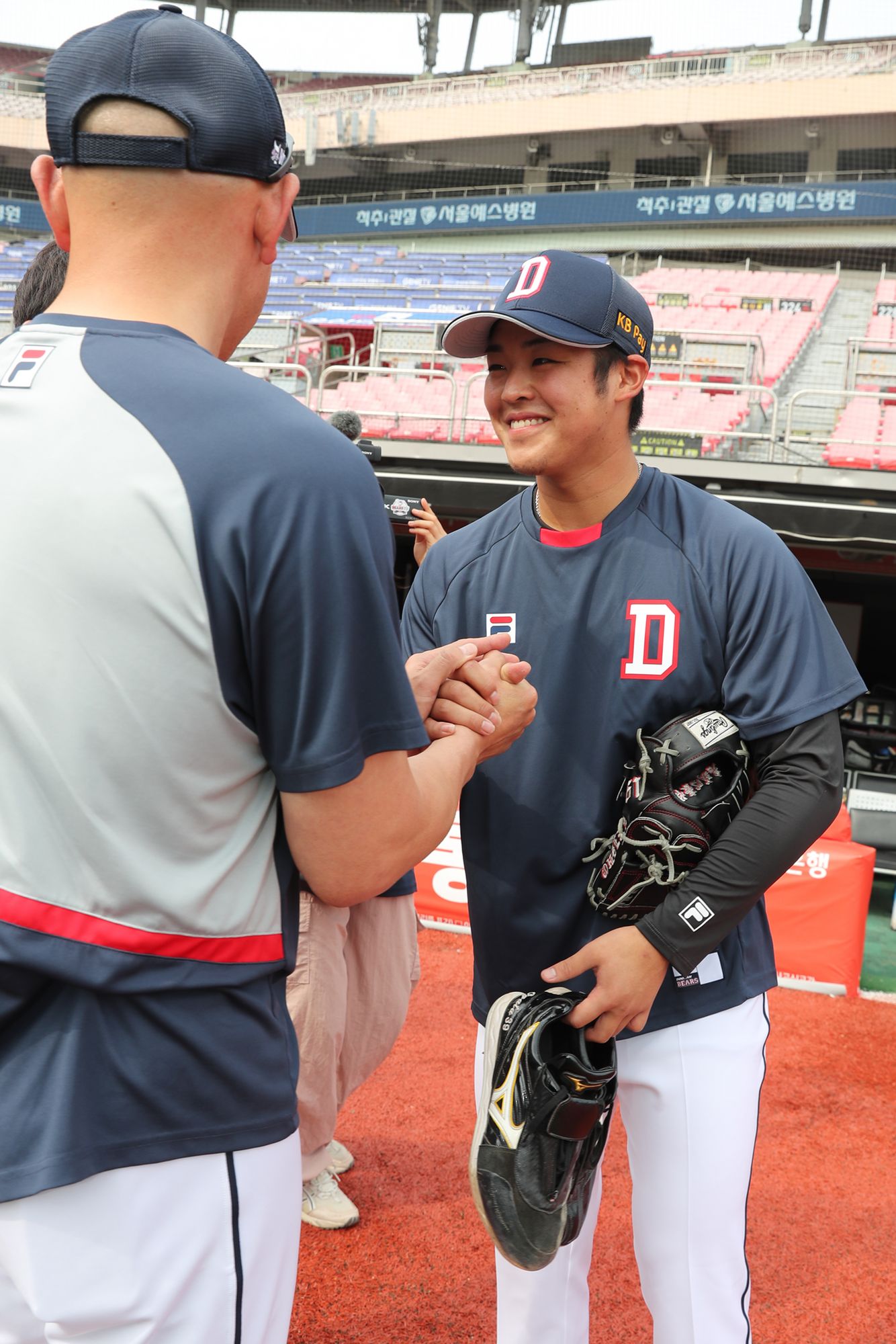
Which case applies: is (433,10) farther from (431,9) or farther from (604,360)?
(604,360)

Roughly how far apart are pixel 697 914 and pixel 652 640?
0.46 metres

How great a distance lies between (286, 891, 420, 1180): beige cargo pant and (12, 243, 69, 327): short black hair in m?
1.33

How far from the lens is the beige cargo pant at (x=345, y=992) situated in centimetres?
166

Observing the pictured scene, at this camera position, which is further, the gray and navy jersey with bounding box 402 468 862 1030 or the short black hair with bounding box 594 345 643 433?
the short black hair with bounding box 594 345 643 433

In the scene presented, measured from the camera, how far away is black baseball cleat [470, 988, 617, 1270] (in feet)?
4.97

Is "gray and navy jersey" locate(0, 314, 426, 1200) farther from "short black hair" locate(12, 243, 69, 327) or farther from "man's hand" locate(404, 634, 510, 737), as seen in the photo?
"short black hair" locate(12, 243, 69, 327)

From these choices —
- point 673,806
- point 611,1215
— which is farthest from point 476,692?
point 611,1215

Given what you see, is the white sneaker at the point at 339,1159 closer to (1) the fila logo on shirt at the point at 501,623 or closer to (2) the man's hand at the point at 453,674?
(1) the fila logo on shirt at the point at 501,623

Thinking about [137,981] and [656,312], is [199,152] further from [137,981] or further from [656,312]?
[656,312]

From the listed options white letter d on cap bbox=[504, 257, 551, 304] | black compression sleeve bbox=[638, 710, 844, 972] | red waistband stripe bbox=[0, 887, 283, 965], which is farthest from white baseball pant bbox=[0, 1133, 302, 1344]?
white letter d on cap bbox=[504, 257, 551, 304]

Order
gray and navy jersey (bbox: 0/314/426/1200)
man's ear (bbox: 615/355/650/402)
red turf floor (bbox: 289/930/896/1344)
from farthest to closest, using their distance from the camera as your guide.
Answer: red turf floor (bbox: 289/930/896/1344), man's ear (bbox: 615/355/650/402), gray and navy jersey (bbox: 0/314/426/1200)

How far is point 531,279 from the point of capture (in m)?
1.86

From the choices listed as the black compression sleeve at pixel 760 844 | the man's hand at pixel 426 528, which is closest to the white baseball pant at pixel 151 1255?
the black compression sleeve at pixel 760 844

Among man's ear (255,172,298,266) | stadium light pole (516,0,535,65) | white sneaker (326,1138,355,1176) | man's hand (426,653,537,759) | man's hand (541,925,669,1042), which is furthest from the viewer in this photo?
stadium light pole (516,0,535,65)
